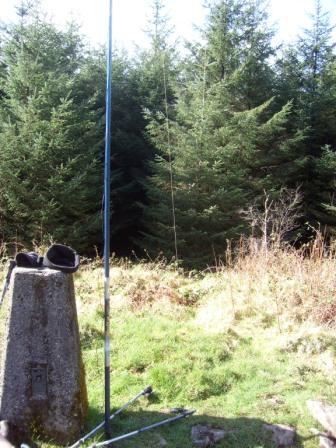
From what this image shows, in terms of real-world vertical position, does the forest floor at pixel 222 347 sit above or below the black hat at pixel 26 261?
below

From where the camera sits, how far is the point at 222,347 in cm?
384

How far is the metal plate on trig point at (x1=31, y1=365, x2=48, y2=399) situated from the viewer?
2.53 m

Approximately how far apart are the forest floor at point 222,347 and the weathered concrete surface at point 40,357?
34cm

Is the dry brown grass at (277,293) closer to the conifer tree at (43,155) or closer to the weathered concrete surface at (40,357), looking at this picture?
the weathered concrete surface at (40,357)

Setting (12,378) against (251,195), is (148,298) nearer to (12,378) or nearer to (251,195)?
(12,378)

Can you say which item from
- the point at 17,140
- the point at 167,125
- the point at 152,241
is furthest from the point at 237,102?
the point at 17,140

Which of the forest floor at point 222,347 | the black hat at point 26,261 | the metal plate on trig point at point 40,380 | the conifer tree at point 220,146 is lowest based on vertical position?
the forest floor at point 222,347

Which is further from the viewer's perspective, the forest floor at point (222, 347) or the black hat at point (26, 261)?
the forest floor at point (222, 347)

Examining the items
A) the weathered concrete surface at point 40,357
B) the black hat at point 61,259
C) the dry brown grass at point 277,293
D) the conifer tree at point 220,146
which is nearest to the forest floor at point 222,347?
the dry brown grass at point 277,293

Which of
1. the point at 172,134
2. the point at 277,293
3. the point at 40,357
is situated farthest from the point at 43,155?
the point at 40,357

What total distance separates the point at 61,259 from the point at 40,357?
64cm

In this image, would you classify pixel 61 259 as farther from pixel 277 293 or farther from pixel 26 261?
pixel 277 293

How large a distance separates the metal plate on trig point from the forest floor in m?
0.47

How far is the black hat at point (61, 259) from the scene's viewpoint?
2.55m
